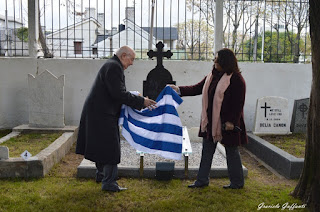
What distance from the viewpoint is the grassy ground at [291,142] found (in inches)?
241

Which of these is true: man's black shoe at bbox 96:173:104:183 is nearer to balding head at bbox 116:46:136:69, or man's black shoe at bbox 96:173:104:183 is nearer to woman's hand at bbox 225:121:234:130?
balding head at bbox 116:46:136:69

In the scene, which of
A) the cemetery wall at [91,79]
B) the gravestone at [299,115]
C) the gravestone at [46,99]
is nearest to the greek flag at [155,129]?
the gravestone at [46,99]

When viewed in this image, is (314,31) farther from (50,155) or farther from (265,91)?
(265,91)

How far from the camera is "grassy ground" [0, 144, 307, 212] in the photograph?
13.2 feet

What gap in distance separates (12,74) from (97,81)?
4669mm

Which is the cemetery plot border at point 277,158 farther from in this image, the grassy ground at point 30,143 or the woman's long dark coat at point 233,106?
the grassy ground at point 30,143

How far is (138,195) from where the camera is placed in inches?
173

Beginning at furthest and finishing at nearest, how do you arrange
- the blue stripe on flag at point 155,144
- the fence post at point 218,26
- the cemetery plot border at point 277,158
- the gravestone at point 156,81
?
the fence post at point 218,26 < the gravestone at point 156,81 < the cemetery plot border at point 277,158 < the blue stripe on flag at point 155,144

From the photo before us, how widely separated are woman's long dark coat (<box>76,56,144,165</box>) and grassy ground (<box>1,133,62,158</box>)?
6.08ft

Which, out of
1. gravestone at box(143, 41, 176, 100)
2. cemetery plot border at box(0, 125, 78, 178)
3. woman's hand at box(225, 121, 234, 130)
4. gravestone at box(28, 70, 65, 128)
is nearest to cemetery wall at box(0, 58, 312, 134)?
gravestone at box(28, 70, 65, 128)

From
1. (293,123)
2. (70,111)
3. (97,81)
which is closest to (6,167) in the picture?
(97,81)

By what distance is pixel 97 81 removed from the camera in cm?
436

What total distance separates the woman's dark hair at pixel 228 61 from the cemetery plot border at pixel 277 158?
1.84m

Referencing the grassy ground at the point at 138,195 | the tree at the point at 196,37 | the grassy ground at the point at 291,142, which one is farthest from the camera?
the tree at the point at 196,37
